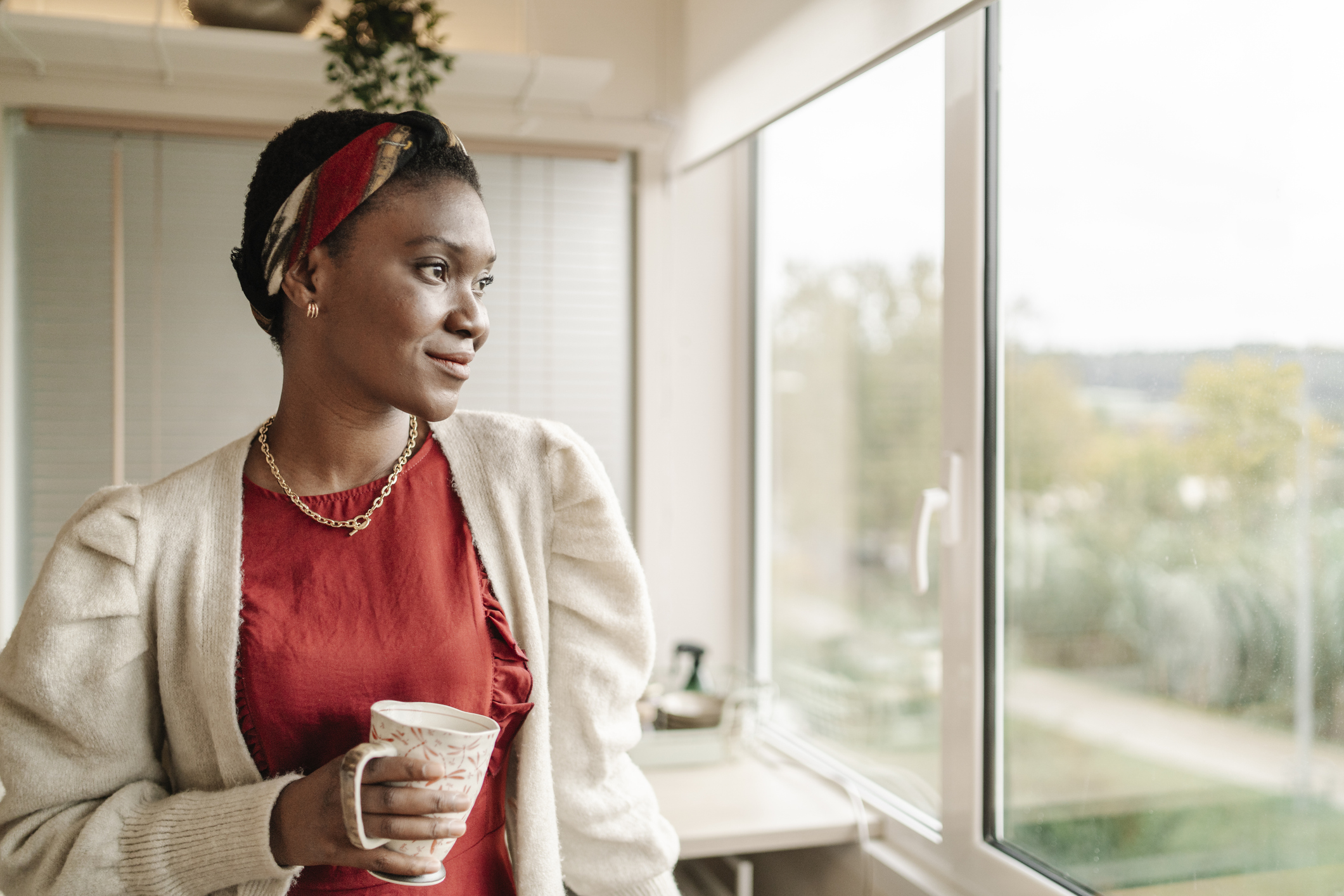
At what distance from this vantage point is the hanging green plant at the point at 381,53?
1.81 m

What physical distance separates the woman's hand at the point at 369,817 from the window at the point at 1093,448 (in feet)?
2.85

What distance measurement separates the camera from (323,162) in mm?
873

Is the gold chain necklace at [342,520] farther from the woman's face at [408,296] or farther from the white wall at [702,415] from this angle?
the white wall at [702,415]

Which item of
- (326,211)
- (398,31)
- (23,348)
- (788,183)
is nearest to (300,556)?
(326,211)

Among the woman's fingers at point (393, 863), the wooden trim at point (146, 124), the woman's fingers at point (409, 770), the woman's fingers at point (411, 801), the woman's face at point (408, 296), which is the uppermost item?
the wooden trim at point (146, 124)

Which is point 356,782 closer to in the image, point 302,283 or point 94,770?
point 94,770

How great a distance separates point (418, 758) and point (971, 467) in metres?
1.03

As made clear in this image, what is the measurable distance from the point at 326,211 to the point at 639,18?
64.1 inches

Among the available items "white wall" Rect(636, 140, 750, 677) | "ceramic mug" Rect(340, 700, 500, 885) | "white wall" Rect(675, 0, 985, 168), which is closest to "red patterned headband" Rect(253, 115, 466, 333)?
"ceramic mug" Rect(340, 700, 500, 885)

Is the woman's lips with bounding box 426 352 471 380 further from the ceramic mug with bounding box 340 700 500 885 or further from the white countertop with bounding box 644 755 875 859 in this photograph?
the white countertop with bounding box 644 755 875 859

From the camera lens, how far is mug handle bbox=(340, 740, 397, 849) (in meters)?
0.74

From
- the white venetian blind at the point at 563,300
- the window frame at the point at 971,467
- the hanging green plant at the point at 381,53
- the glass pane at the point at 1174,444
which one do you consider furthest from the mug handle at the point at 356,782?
the white venetian blind at the point at 563,300

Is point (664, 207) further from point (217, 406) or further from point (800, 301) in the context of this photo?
point (217, 406)

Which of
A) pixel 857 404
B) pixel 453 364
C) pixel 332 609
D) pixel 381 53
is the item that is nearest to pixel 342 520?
pixel 332 609
